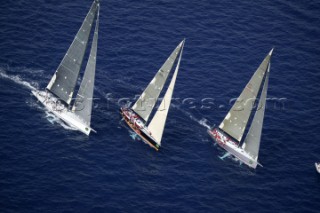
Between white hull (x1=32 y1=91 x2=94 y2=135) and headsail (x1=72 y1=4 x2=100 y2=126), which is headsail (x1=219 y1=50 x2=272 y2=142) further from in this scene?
white hull (x1=32 y1=91 x2=94 y2=135)

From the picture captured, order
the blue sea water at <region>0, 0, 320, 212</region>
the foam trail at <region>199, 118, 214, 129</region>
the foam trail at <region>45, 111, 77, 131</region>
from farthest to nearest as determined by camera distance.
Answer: the foam trail at <region>199, 118, 214, 129</region> < the foam trail at <region>45, 111, 77, 131</region> < the blue sea water at <region>0, 0, 320, 212</region>

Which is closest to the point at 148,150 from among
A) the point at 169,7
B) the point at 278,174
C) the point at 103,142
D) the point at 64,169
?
the point at 103,142

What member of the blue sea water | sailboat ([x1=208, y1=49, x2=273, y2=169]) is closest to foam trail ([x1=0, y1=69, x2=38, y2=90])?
the blue sea water

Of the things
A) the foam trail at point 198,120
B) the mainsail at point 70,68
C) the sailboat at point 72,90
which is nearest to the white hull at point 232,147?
the foam trail at point 198,120

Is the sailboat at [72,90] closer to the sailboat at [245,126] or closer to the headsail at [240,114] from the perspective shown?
the sailboat at [245,126]

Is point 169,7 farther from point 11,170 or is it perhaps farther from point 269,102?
point 11,170

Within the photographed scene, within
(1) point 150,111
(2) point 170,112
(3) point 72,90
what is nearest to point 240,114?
(2) point 170,112

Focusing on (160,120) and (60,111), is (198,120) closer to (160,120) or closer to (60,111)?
(160,120)
